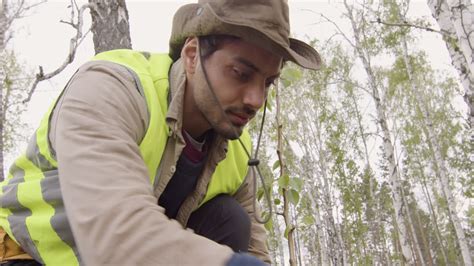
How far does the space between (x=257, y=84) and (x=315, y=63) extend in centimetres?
28

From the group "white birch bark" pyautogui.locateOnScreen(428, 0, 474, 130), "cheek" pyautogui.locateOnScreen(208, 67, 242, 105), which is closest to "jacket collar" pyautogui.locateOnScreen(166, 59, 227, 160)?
"cheek" pyautogui.locateOnScreen(208, 67, 242, 105)

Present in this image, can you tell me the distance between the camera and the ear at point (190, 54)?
4.77 feet

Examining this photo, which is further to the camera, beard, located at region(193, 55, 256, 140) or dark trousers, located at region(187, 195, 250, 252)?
dark trousers, located at region(187, 195, 250, 252)

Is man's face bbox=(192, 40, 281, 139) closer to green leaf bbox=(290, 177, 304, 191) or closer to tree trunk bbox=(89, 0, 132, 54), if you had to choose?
green leaf bbox=(290, 177, 304, 191)

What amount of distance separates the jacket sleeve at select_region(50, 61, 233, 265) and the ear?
15.8 inches

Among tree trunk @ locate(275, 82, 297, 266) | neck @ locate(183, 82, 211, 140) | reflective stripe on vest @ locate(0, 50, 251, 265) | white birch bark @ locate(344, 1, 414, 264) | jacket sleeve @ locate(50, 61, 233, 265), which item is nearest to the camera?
jacket sleeve @ locate(50, 61, 233, 265)

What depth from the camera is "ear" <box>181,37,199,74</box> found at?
4.77ft

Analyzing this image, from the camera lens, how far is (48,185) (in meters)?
1.21

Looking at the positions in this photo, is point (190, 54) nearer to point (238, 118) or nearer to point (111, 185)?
point (238, 118)

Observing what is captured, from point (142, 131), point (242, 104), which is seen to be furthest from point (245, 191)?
point (142, 131)

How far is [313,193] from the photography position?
657 inches

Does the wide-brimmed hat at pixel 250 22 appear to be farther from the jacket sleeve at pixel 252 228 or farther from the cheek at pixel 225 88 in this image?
the jacket sleeve at pixel 252 228

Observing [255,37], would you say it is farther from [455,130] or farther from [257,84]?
[455,130]

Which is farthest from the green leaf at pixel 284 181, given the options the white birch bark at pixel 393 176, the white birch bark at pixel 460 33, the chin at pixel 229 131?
the white birch bark at pixel 393 176
